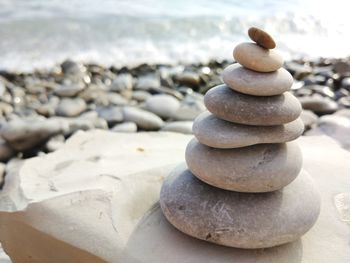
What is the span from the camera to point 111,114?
147 inches

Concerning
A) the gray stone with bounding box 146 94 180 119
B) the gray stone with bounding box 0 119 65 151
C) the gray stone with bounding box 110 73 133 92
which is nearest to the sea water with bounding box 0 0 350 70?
the gray stone with bounding box 110 73 133 92

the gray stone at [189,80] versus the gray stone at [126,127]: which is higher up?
the gray stone at [126,127]

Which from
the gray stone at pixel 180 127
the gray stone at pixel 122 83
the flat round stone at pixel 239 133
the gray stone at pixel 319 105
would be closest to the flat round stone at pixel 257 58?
the flat round stone at pixel 239 133

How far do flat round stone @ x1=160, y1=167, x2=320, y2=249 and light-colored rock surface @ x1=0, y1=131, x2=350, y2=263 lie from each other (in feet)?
0.24

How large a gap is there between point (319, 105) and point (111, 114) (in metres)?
1.60

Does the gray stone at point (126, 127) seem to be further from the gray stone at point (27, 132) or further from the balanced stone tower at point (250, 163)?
the balanced stone tower at point (250, 163)

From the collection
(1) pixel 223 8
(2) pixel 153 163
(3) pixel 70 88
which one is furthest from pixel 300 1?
(2) pixel 153 163

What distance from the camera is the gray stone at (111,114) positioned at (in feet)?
12.0

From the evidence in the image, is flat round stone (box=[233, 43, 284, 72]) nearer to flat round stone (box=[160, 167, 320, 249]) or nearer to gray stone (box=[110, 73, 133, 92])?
flat round stone (box=[160, 167, 320, 249])

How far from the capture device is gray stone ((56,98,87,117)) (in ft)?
12.7

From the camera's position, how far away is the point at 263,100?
184 centimetres

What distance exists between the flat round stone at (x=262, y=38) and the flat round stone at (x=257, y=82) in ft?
0.35

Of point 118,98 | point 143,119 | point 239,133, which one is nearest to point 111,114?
point 143,119

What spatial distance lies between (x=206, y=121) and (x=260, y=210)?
0.39 meters
